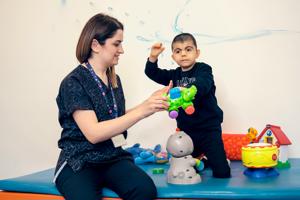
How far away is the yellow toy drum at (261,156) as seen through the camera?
1.25m

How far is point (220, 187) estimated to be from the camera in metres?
1.13

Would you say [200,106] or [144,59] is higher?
[144,59]

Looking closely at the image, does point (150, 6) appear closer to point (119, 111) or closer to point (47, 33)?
point (47, 33)

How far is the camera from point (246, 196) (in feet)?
3.57

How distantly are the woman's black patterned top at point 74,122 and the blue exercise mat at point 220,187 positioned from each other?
0.38ft

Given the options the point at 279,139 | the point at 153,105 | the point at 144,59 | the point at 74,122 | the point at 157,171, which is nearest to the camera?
the point at 153,105

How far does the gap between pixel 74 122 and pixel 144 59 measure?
0.69 meters

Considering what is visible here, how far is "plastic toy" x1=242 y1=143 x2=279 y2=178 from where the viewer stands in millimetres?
1253

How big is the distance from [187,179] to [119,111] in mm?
321

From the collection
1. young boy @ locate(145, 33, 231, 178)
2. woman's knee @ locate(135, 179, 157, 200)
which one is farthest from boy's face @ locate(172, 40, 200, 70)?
woman's knee @ locate(135, 179, 157, 200)

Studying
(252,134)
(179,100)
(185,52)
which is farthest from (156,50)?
(252,134)

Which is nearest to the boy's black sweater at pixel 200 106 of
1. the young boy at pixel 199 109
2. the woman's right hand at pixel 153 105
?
the young boy at pixel 199 109

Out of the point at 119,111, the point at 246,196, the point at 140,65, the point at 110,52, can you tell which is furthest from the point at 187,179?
the point at 140,65

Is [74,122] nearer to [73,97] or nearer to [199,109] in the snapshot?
[73,97]
